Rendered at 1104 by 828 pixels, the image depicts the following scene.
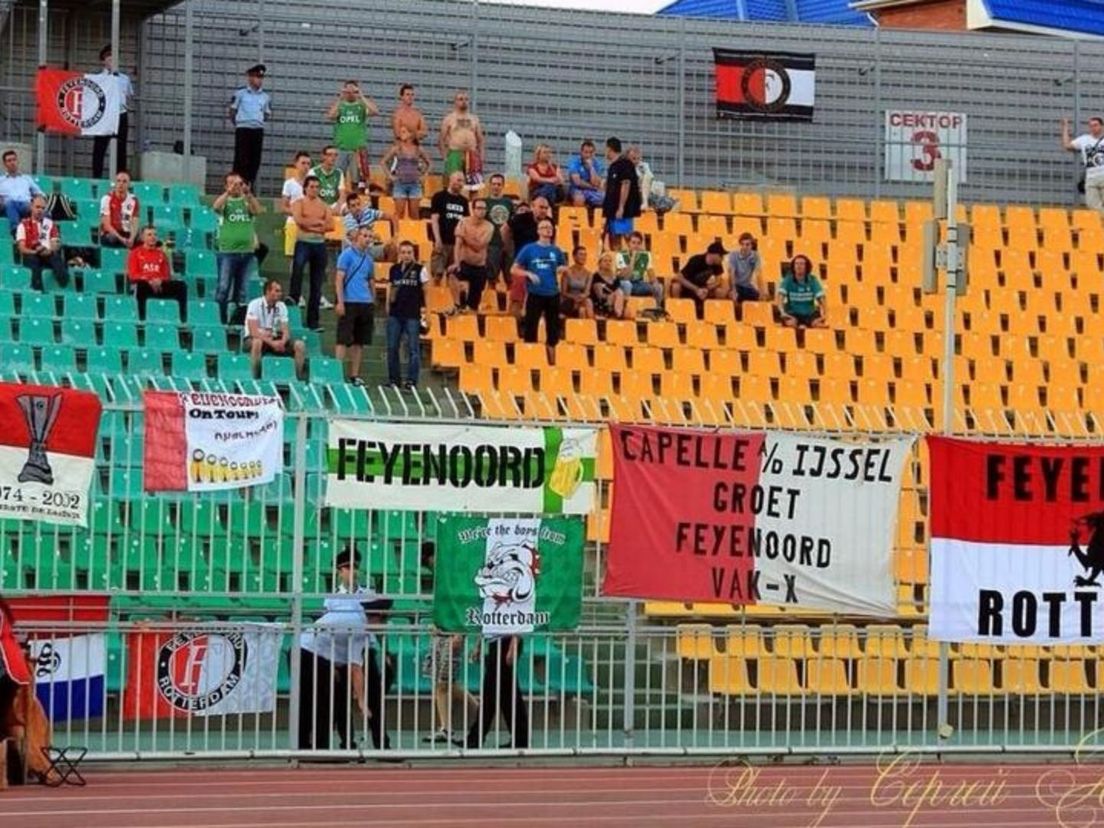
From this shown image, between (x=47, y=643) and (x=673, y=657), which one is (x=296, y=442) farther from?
(x=673, y=657)

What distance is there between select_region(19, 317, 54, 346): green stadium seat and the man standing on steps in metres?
5.85

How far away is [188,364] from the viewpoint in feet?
78.3

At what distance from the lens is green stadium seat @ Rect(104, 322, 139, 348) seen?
948 inches

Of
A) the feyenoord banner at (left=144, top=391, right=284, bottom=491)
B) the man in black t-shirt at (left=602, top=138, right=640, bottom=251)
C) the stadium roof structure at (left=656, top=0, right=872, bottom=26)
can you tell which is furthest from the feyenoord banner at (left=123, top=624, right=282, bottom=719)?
the stadium roof structure at (left=656, top=0, right=872, bottom=26)

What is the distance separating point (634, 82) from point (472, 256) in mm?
7976

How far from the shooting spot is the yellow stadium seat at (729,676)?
19.1 meters

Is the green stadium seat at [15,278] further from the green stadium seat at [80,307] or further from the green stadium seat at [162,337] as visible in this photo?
the green stadium seat at [162,337]

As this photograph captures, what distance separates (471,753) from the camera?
59.4 ft

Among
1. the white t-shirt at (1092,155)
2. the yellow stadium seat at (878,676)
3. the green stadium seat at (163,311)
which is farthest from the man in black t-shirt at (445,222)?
the white t-shirt at (1092,155)

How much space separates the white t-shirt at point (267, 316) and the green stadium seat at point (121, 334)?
1.01 metres

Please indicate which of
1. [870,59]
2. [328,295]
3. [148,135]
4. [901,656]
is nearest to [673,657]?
[901,656]

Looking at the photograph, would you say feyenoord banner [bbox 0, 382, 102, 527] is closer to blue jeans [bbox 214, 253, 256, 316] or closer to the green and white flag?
the green and white flag

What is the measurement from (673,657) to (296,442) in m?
3.76

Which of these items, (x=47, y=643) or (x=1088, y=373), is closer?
(x=47, y=643)
